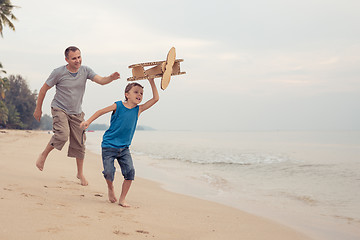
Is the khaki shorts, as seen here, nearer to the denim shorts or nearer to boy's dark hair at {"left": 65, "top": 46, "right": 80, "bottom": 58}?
boy's dark hair at {"left": 65, "top": 46, "right": 80, "bottom": 58}

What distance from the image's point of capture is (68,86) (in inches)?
170

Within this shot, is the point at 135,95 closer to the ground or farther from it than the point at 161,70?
closer to the ground

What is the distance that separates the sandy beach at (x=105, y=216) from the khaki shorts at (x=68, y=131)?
1.84 ft

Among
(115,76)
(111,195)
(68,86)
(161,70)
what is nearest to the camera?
(161,70)

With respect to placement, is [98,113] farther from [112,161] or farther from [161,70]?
[161,70]

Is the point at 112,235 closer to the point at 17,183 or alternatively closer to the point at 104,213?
the point at 104,213

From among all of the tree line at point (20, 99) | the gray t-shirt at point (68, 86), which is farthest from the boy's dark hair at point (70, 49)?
the tree line at point (20, 99)

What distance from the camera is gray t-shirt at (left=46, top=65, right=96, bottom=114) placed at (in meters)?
4.29

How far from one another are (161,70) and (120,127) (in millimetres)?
806

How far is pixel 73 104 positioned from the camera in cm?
443

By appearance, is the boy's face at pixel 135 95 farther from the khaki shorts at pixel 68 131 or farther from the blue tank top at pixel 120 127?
the khaki shorts at pixel 68 131

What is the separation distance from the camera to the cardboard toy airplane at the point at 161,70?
350 cm

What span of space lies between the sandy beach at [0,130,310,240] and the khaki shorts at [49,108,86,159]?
56cm

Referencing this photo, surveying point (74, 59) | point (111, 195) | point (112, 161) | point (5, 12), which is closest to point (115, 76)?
point (74, 59)
